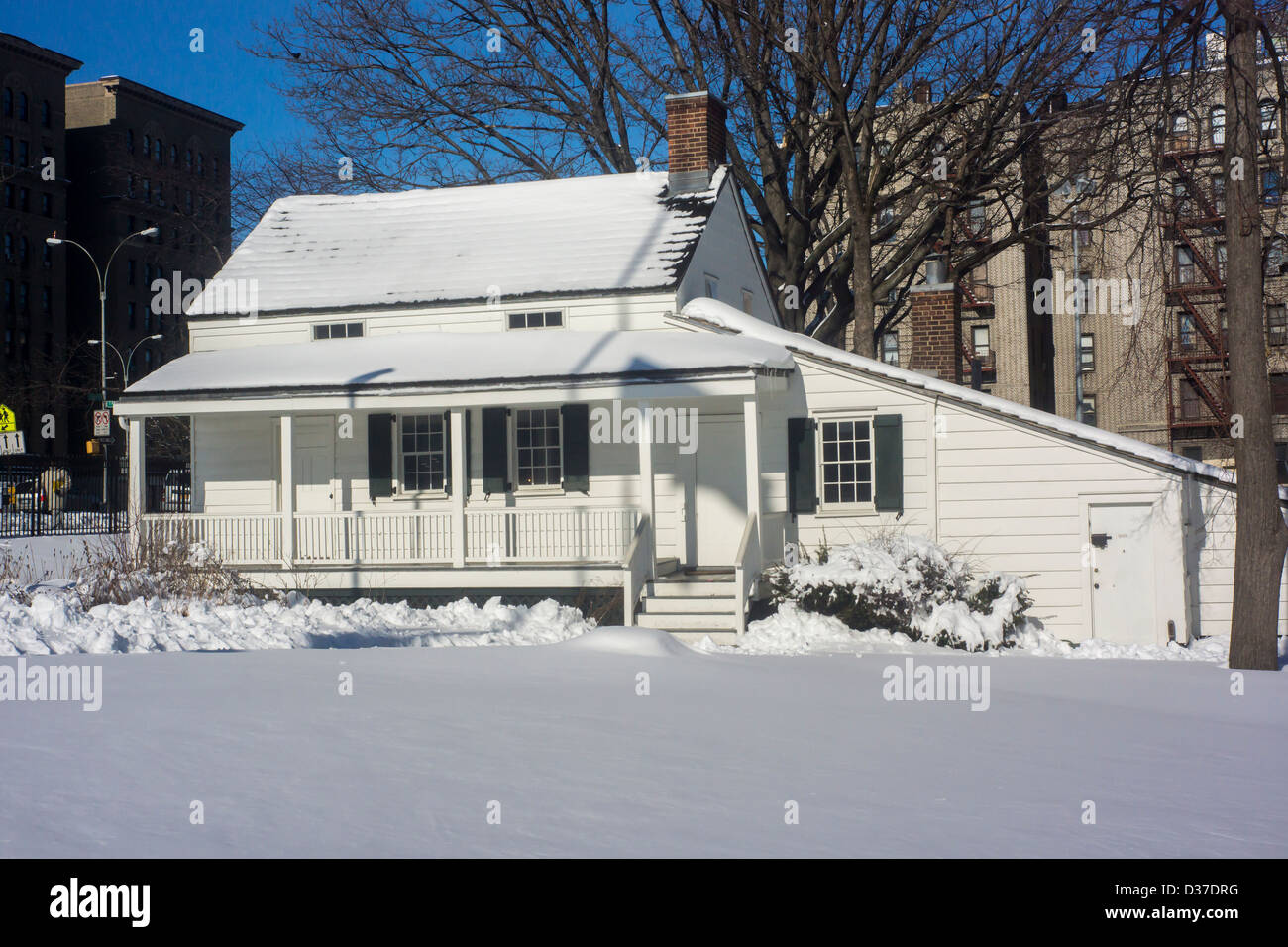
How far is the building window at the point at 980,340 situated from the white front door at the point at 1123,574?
A: 115ft

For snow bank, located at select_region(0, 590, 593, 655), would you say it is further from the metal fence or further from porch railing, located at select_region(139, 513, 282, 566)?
the metal fence

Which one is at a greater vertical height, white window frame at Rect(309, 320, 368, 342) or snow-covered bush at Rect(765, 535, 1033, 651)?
white window frame at Rect(309, 320, 368, 342)

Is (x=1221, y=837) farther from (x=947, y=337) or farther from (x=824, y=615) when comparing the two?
(x=947, y=337)

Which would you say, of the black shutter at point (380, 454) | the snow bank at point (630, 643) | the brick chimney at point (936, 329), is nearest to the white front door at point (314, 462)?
the black shutter at point (380, 454)

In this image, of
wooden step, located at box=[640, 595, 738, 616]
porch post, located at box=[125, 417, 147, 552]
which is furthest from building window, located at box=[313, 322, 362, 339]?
wooden step, located at box=[640, 595, 738, 616]

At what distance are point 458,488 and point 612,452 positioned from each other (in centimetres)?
260

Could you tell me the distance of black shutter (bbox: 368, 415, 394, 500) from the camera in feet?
63.2

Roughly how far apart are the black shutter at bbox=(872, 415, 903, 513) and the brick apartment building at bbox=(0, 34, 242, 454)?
59.1 meters

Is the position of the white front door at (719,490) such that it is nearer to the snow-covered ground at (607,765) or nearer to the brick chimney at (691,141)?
the brick chimney at (691,141)

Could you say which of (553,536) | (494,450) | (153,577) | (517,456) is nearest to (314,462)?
(494,450)

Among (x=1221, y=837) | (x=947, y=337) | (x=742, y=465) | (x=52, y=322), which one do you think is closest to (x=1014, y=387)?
(x=947, y=337)

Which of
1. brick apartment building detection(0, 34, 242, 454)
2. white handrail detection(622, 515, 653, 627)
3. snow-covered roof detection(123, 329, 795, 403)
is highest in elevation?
brick apartment building detection(0, 34, 242, 454)

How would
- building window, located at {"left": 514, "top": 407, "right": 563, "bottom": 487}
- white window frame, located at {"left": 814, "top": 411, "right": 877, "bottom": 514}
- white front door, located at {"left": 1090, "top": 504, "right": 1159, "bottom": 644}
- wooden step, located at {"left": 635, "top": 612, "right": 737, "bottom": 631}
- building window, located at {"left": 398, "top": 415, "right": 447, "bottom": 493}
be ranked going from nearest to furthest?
wooden step, located at {"left": 635, "top": 612, "right": 737, "bottom": 631}, white front door, located at {"left": 1090, "top": 504, "right": 1159, "bottom": 644}, white window frame, located at {"left": 814, "top": 411, "right": 877, "bottom": 514}, building window, located at {"left": 514, "top": 407, "right": 563, "bottom": 487}, building window, located at {"left": 398, "top": 415, "right": 447, "bottom": 493}

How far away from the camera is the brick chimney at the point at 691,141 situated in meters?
21.8
